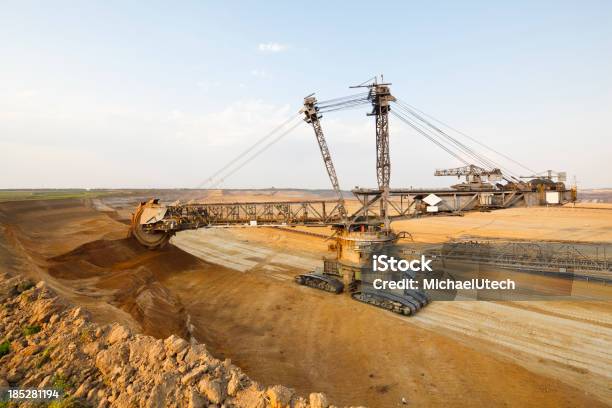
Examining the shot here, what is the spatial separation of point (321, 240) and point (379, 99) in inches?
985

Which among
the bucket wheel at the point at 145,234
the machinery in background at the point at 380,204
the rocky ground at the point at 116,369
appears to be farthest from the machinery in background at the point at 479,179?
the bucket wheel at the point at 145,234

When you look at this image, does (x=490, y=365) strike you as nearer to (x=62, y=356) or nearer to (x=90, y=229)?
(x=62, y=356)

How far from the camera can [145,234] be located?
28281mm

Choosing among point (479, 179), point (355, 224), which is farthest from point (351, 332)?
point (479, 179)

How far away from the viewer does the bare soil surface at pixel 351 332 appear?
12.2m

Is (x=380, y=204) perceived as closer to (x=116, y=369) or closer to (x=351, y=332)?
(x=351, y=332)

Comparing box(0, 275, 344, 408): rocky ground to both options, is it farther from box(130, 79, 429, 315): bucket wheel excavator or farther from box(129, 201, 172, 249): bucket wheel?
box(129, 201, 172, 249): bucket wheel

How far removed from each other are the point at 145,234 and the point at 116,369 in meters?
23.1

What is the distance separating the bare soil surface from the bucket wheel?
4.30ft

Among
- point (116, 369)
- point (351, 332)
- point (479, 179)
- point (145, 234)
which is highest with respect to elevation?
point (479, 179)

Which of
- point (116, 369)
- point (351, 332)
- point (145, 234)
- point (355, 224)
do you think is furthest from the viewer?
point (145, 234)

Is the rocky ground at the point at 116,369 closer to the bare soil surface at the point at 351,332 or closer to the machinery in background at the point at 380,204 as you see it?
the bare soil surface at the point at 351,332

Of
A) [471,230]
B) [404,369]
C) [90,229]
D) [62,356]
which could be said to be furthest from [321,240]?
[62,356]

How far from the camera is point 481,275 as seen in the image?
81.8 ft
